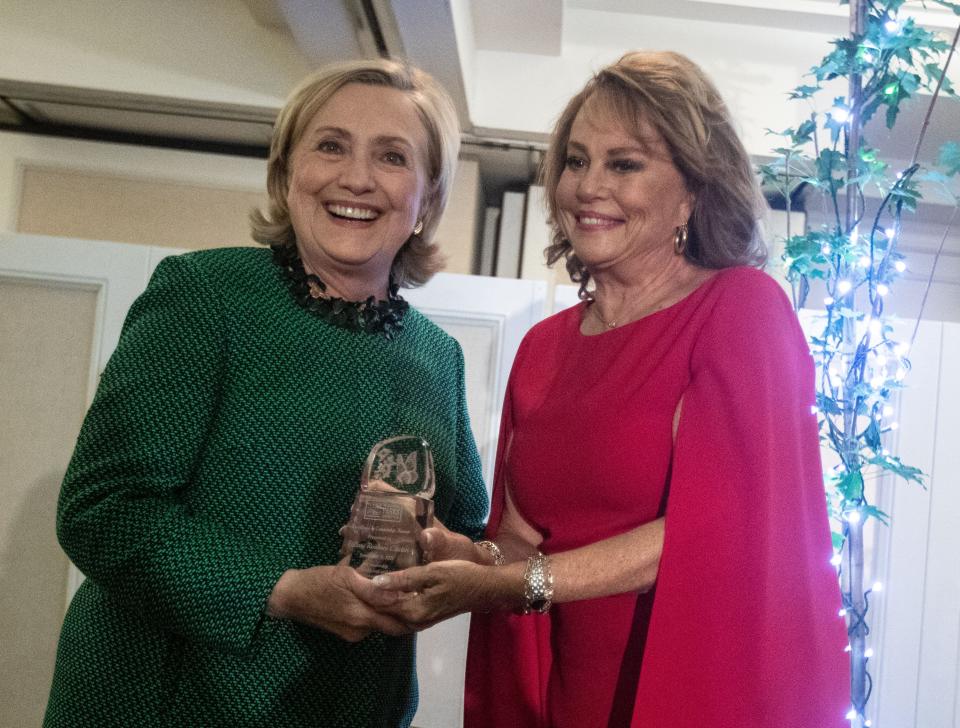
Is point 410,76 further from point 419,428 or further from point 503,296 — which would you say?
point 503,296

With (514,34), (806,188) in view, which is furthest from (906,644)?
(514,34)

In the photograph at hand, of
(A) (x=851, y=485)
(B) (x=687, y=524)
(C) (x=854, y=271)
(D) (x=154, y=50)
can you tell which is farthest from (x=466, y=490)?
(D) (x=154, y=50)

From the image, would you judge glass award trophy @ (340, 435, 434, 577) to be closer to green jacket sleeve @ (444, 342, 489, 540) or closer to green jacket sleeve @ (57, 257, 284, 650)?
green jacket sleeve @ (57, 257, 284, 650)

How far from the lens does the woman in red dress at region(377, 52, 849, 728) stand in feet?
3.75

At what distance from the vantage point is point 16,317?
9.94 feet

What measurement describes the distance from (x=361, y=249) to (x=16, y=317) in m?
2.08

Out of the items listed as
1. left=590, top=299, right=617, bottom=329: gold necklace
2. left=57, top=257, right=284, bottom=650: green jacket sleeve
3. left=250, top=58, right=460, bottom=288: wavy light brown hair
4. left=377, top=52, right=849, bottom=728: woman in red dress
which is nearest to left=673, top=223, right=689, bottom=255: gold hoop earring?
left=377, top=52, right=849, bottom=728: woman in red dress

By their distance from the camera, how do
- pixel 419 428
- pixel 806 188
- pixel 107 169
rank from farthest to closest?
pixel 107 169
pixel 806 188
pixel 419 428

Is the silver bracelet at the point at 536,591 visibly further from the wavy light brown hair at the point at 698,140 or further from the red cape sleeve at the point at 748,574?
the wavy light brown hair at the point at 698,140

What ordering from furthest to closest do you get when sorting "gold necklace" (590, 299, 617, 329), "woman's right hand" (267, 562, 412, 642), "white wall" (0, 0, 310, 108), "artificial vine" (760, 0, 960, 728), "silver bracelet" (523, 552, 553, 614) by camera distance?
"white wall" (0, 0, 310, 108)
"artificial vine" (760, 0, 960, 728)
"gold necklace" (590, 299, 617, 329)
"silver bracelet" (523, 552, 553, 614)
"woman's right hand" (267, 562, 412, 642)

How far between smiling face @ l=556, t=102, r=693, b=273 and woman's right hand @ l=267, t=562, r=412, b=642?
2.12 feet

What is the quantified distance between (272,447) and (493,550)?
378 millimetres

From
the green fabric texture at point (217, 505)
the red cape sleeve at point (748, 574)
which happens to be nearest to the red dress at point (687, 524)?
the red cape sleeve at point (748, 574)

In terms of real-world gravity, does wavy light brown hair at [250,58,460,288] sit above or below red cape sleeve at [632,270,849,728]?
above
